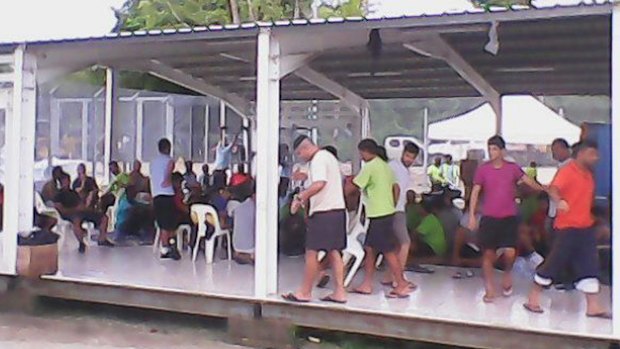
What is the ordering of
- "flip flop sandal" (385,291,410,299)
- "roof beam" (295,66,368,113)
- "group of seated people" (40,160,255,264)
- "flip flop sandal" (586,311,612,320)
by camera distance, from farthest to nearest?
"roof beam" (295,66,368,113)
"group of seated people" (40,160,255,264)
"flip flop sandal" (385,291,410,299)
"flip flop sandal" (586,311,612,320)

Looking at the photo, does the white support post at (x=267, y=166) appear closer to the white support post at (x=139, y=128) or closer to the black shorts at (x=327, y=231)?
the black shorts at (x=327, y=231)

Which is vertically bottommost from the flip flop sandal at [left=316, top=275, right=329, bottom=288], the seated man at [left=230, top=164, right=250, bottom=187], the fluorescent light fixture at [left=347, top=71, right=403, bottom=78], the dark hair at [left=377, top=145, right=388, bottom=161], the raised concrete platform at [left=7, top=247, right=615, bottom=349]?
the raised concrete platform at [left=7, top=247, right=615, bottom=349]

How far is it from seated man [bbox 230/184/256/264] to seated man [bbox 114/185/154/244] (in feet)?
7.00

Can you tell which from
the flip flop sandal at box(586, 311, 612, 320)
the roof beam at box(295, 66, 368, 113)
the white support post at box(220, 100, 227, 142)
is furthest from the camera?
the white support post at box(220, 100, 227, 142)

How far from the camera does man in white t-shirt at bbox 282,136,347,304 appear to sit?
668 centimetres

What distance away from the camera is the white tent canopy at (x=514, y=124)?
1452 centimetres

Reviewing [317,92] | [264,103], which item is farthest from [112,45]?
[317,92]

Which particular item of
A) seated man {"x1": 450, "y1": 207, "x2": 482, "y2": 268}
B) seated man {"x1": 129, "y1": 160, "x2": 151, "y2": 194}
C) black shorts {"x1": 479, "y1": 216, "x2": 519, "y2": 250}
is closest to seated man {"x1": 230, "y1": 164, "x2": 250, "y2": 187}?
seated man {"x1": 129, "y1": 160, "x2": 151, "y2": 194}

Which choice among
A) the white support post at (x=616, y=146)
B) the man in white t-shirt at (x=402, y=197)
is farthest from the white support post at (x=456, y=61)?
the white support post at (x=616, y=146)

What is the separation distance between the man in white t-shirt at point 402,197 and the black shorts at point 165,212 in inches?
106

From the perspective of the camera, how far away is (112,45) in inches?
309

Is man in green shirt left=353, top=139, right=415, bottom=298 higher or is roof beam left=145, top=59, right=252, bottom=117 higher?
roof beam left=145, top=59, right=252, bottom=117

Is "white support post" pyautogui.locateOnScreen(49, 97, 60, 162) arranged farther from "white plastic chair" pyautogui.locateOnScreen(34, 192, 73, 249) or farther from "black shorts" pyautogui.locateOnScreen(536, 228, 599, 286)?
"black shorts" pyautogui.locateOnScreen(536, 228, 599, 286)

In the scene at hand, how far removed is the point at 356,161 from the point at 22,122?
673 cm
